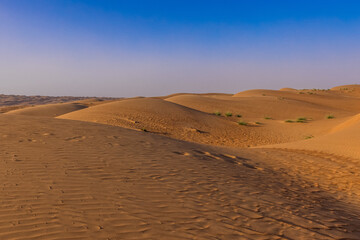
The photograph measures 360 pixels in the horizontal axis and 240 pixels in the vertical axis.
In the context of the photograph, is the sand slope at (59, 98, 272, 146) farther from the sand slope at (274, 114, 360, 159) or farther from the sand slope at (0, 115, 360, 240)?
the sand slope at (0, 115, 360, 240)

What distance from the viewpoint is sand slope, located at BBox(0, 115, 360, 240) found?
3.35 meters

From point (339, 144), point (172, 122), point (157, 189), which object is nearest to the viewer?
point (157, 189)

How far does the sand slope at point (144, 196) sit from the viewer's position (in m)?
3.35

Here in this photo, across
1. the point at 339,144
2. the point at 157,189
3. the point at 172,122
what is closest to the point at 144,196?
the point at 157,189

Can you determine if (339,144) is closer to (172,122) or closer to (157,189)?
(172,122)

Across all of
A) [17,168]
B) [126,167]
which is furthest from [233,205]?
[17,168]

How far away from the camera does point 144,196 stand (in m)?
4.37

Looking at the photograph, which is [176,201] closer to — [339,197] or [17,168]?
[17,168]

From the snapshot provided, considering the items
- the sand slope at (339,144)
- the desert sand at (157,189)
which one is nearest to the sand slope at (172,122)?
the sand slope at (339,144)

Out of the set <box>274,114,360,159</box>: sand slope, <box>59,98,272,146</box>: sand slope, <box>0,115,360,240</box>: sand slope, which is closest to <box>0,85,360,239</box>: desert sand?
<box>0,115,360,240</box>: sand slope

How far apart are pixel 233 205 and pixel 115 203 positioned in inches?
77.0

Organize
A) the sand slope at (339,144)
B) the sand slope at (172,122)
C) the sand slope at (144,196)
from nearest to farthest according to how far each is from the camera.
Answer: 1. the sand slope at (144,196)
2. the sand slope at (339,144)
3. the sand slope at (172,122)

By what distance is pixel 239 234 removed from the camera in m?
3.55

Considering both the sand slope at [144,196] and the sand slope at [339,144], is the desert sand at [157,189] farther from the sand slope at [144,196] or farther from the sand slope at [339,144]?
the sand slope at [339,144]
